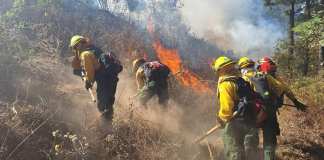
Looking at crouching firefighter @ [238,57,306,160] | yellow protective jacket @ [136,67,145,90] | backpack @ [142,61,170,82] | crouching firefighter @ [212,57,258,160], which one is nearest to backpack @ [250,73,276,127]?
crouching firefighter @ [238,57,306,160]

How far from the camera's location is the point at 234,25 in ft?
124

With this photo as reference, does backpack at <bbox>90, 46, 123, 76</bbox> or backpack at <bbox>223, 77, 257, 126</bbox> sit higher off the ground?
backpack at <bbox>90, 46, 123, 76</bbox>

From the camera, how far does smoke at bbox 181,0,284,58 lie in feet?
116

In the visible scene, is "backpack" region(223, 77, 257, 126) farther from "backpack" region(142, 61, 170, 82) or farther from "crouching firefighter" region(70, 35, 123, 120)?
"backpack" region(142, 61, 170, 82)

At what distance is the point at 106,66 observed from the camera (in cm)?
729

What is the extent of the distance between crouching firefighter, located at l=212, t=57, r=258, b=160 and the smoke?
1096 inches

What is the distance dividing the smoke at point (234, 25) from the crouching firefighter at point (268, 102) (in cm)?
2676

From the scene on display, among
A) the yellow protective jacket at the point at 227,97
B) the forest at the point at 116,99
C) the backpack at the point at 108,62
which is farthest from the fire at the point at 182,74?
the yellow protective jacket at the point at 227,97

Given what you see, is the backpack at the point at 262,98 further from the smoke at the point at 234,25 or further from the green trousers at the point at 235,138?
the smoke at the point at 234,25

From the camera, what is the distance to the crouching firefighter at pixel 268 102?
650cm

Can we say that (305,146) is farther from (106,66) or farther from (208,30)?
(208,30)

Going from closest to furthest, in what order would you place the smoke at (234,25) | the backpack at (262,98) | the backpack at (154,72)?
the backpack at (262,98)
the backpack at (154,72)
the smoke at (234,25)

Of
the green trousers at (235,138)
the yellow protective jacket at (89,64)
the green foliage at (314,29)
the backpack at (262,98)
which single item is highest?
the green foliage at (314,29)

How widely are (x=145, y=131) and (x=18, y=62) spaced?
3.22 m
